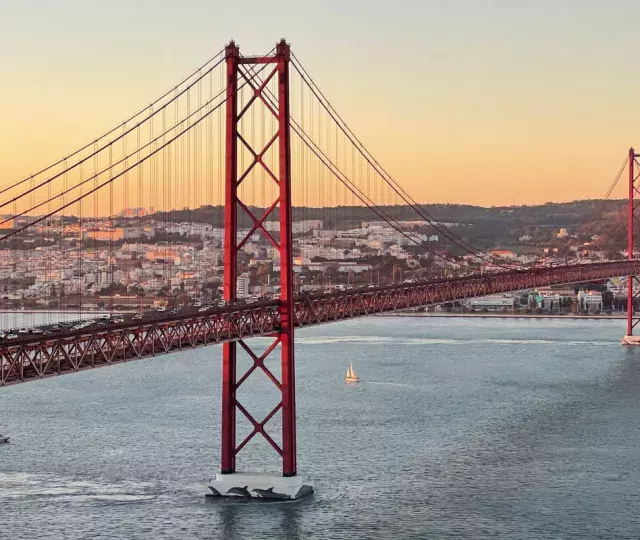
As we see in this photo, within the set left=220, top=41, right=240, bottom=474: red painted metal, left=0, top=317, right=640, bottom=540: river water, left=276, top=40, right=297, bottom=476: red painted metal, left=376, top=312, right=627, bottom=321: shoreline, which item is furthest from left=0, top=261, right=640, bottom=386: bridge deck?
left=376, top=312, right=627, bottom=321: shoreline

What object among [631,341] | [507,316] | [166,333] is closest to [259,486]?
[166,333]

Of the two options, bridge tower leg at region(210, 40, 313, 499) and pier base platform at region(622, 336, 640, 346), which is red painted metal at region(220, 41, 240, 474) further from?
pier base platform at region(622, 336, 640, 346)

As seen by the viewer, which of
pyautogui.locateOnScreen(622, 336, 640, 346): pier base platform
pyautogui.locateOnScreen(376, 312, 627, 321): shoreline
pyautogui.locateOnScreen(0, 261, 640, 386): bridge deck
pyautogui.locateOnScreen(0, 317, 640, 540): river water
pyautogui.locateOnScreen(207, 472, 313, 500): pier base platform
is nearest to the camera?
pyautogui.locateOnScreen(0, 261, 640, 386): bridge deck

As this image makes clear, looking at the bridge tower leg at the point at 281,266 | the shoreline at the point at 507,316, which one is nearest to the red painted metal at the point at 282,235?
the bridge tower leg at the point at 281,266

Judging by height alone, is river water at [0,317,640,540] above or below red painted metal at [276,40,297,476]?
below

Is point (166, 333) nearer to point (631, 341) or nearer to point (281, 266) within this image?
point (281, 266)

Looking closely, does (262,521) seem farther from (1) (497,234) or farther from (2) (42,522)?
(1) (497,234)
